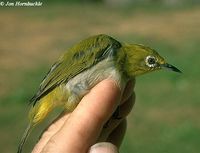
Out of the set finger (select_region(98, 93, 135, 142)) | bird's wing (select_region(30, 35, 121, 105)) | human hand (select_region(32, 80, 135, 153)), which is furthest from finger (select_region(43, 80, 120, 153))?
bird's wing (select_region(30, 35, 121, 105))

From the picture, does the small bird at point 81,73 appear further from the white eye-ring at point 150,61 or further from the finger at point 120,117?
the finger at point 120,117

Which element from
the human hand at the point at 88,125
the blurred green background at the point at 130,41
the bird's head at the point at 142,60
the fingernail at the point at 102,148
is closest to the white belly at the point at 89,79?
the bird's head at the point at 142,60

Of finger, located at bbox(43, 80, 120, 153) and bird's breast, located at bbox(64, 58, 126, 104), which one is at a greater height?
finger, located at bbox(43, 80, 120, 153)

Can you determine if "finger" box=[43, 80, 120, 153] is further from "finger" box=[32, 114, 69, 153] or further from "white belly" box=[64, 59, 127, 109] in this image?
"white belly" box=[64, 59, 127, 109]

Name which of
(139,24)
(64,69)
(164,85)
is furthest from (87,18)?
(64,69)

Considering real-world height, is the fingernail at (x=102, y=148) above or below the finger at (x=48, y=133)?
above
